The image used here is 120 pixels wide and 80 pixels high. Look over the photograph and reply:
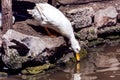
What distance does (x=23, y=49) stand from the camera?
728 cm

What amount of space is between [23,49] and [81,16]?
1.96 m

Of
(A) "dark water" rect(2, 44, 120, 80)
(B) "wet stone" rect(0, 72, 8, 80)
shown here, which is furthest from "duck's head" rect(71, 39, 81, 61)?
(B) "wet stone" rect(0, 72, 8, 80)

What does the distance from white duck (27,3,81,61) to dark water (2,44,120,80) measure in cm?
32

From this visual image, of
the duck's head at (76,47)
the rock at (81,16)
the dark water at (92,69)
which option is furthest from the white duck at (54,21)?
the rock at (81,16)

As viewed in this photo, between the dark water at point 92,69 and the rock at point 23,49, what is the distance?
0.29 meters

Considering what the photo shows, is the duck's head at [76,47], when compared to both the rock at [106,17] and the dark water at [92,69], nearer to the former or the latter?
the dark water at [92,69]

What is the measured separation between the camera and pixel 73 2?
9133mm

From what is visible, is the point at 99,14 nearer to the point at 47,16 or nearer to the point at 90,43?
the point at 90,43

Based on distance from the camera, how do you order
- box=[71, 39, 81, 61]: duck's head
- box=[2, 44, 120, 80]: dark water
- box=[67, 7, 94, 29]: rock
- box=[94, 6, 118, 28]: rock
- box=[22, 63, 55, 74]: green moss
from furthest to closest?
box=[94, 6, 118, 28]: rock < box=[67, 7, 94, 29]: rock < box=[71, 39, 81, 61]: duck's head < box=[22, 63, 55, 74]: green moss < box=[2, 44, 120, 80]: dark water

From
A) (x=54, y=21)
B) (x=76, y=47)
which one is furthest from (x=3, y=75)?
Result: (x=76, y=47)

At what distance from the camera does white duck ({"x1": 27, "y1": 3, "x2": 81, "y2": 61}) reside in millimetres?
7641

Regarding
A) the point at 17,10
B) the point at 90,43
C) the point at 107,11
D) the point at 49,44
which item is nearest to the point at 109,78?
the point at 49,44

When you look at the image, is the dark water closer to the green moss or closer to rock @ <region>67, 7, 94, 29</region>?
the green moss

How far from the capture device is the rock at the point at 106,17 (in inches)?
355
